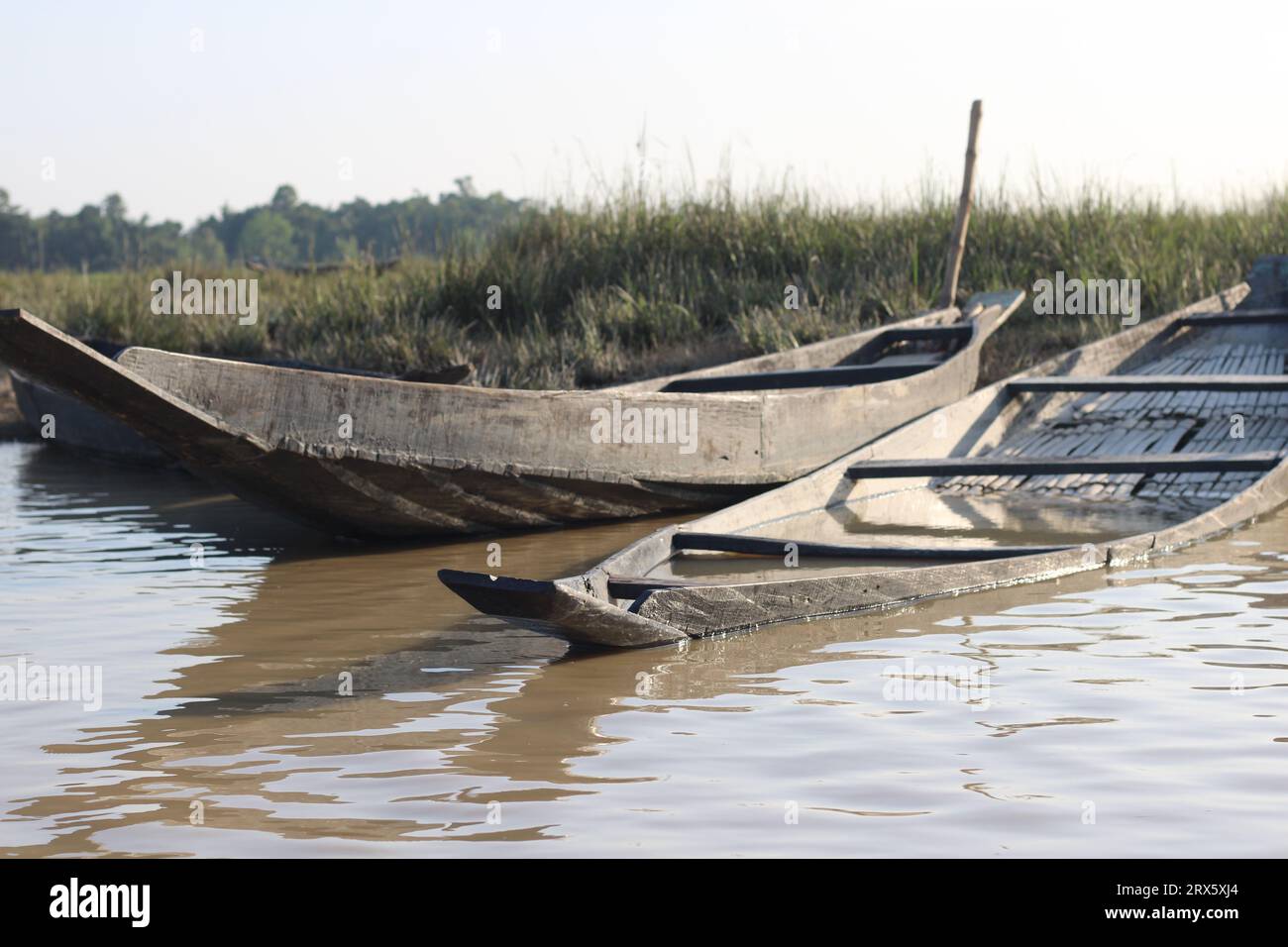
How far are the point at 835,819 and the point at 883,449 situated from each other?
4.17 metres

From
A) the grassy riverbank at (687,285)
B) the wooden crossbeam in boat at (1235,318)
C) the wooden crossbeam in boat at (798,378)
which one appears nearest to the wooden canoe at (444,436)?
the wooden crossbeam in boat at (798,378)

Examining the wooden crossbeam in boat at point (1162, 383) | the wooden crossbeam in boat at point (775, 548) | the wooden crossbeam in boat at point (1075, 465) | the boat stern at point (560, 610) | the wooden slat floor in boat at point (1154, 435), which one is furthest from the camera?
the wooden crossbeam in boat at point (1162, 383)

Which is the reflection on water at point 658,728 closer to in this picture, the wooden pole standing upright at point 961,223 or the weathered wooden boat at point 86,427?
the weathered wooden boat at point 86,427

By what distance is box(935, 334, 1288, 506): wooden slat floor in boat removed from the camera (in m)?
7.09

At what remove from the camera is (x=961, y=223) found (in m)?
10.9

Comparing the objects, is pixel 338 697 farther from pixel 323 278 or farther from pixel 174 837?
pixel 323 278

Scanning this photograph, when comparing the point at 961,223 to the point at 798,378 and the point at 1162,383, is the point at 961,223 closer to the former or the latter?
the point at 798,378

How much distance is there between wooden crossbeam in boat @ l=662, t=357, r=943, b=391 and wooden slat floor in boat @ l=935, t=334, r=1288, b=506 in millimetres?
872

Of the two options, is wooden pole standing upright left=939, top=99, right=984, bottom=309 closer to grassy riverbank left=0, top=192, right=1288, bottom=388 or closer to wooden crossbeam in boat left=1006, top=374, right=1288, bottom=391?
grassy riverbank left=0, top=192, right=1288, bottom=388

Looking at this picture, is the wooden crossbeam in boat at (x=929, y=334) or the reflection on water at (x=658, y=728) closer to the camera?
the reflection on water at (x=658, y=728)

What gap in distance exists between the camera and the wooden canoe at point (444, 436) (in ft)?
16.8

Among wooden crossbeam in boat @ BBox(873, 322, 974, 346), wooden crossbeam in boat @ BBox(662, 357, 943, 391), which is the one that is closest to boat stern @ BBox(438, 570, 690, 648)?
wooden crossbeam in boat @ BBox(662, 357, 943, 391)

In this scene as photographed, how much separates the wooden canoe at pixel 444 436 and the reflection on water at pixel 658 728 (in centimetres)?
52

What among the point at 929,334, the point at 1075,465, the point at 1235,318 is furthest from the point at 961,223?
the point at 1075,465
